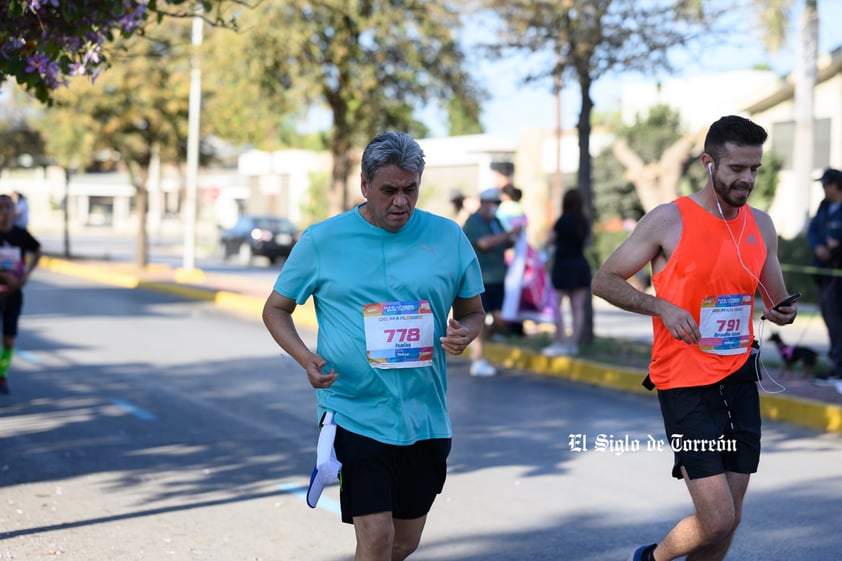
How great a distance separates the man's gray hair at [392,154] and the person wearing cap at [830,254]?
737cm

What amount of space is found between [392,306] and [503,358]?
32.4ft

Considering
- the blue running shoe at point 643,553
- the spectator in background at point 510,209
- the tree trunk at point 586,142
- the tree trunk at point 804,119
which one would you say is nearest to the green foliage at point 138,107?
the tree trunk at point 804,119

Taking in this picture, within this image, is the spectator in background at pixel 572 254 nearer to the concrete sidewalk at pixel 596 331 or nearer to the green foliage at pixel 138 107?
the concrete sidewalk at pixel 596 331

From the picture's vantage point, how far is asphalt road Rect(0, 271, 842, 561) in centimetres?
619

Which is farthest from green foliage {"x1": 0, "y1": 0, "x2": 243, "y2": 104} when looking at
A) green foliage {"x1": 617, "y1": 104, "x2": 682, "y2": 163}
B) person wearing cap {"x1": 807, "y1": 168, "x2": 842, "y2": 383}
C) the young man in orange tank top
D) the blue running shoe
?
green foliage {"x1": 617, "y1": 104, "x2": 682, "y2": 163}

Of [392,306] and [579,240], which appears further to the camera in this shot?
[579,240]

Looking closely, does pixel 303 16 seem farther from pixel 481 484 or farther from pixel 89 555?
pixel 89 555

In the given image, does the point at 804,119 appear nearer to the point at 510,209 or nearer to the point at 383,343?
the point at 510,209

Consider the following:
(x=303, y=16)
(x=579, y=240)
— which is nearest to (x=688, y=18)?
(x=579, y=240)

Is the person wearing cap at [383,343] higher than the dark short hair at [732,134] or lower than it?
lower

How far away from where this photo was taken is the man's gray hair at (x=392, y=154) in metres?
4.11

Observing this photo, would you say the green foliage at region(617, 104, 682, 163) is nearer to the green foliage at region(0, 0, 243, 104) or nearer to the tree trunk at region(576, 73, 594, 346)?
the tree trunk at region(576, 73, 594, 346)

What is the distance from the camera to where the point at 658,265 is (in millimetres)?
4695

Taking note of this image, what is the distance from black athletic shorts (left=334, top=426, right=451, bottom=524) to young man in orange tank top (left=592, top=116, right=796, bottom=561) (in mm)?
929
